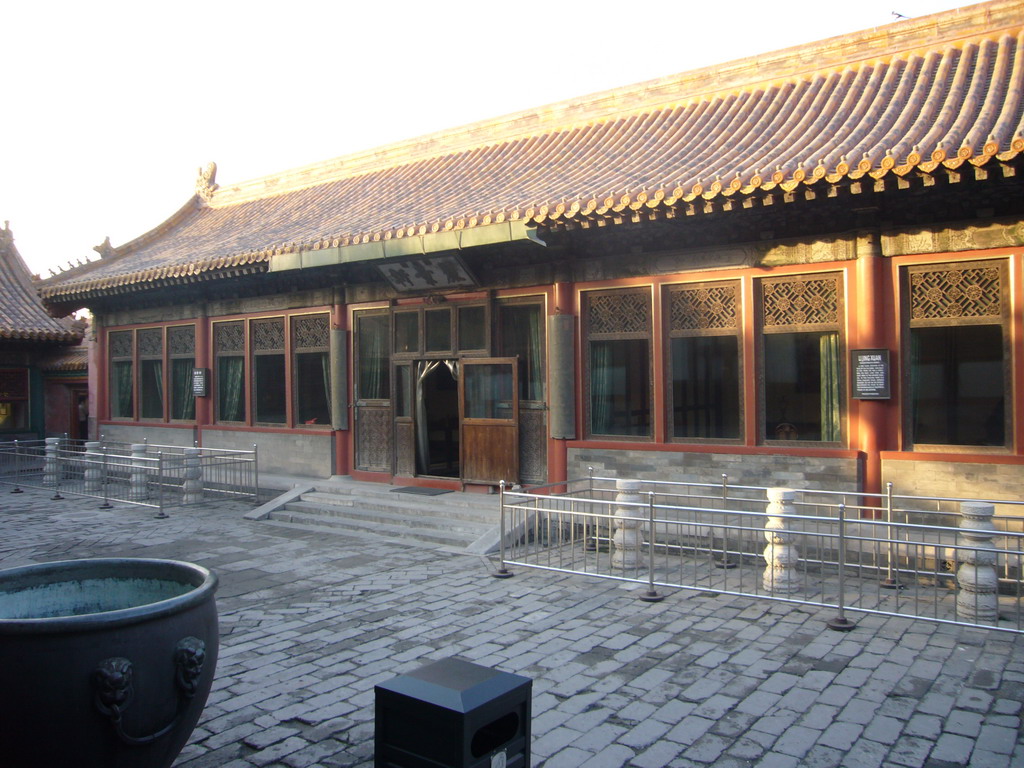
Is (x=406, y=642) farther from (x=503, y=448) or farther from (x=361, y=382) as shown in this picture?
(x=361, y=382)

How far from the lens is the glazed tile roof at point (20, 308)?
1931 centimetres

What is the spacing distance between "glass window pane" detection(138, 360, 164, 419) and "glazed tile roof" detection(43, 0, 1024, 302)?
1.82 m

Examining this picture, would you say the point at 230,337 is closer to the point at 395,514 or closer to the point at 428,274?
the point at 428,274

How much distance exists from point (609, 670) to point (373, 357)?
8.05 metres

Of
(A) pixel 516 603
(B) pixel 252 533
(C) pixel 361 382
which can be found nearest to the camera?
(A) pixel 516 603

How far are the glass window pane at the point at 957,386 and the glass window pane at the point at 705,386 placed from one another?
6.02ft

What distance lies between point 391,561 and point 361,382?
14.6ft

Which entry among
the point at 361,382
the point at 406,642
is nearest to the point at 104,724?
the point at 406,642

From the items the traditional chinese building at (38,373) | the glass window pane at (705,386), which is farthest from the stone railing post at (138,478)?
the glass window pane at (705,386)

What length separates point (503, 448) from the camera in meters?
10.7

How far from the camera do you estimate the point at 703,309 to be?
9266mm

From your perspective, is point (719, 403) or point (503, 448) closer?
point (719, 403)

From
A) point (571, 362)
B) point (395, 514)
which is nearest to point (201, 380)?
point (395, 514)

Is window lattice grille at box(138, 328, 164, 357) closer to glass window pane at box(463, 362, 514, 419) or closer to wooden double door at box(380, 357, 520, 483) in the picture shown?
wooden double door at box(380, 357, 520, 483)
